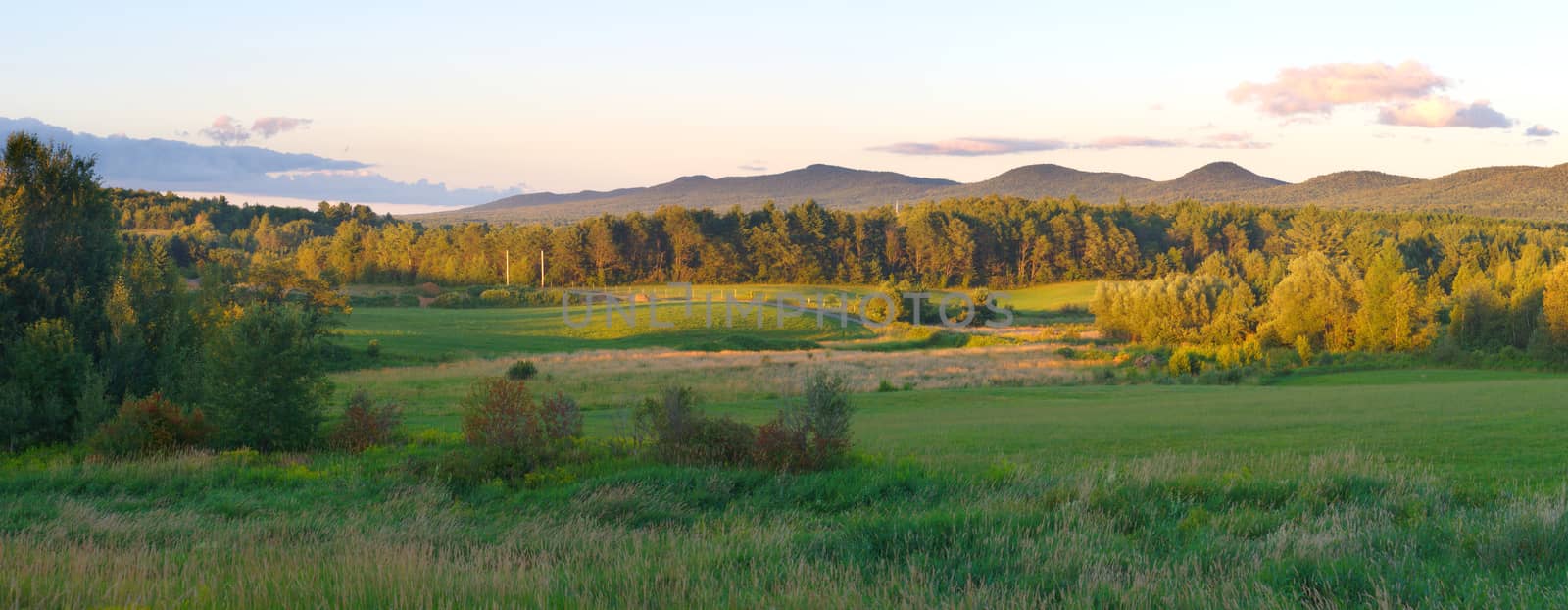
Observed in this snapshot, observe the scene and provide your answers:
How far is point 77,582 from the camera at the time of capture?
5500mm

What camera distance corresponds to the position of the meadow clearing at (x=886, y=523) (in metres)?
5.71

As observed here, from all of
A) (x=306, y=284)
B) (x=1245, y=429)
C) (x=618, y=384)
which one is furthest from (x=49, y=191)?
(x=306, y=284)

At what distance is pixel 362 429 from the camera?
15.7 metres

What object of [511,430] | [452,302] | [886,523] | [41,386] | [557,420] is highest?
[886,523]

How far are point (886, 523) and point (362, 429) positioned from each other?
10.5 metres

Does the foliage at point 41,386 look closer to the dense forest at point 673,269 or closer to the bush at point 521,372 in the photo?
the dense forest at point 673,269

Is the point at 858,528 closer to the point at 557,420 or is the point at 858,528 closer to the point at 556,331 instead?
the point at 557,420

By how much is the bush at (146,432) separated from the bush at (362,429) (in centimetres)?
181

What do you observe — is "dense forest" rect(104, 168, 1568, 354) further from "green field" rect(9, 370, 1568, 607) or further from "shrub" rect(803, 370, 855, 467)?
"shrub" rect(803, 370, 855, 467)

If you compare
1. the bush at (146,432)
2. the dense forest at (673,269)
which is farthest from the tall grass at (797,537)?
the dense forest at (673,269)

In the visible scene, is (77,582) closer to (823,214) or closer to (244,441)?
(244,441)

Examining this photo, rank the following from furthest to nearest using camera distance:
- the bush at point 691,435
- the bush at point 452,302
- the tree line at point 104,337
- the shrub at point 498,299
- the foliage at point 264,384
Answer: the shrub at point 498,299
the bush at point 452,302
the tree line at point 104,337
the foliage at point 264,384
the bush at point 691,435

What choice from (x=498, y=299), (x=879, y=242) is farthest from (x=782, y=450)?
(x=879, y=242)

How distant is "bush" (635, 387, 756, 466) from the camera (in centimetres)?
1228
